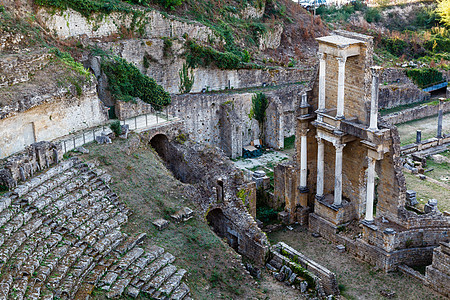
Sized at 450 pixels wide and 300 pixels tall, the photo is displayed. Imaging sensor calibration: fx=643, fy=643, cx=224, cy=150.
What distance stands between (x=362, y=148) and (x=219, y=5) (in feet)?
78.6

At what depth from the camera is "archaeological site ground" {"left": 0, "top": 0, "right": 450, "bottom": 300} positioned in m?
22.2

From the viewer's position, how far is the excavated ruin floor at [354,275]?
24.2 metres

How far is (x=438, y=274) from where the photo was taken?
23.7 meters

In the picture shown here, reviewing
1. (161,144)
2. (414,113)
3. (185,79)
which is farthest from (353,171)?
(414,113)

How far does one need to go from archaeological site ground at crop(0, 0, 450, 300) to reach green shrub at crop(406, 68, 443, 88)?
20.1 feet

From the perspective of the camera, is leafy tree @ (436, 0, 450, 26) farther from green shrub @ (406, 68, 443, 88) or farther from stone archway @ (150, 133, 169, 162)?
stone archway @ (150, 133, 169, 162)

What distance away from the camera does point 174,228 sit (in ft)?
81.3

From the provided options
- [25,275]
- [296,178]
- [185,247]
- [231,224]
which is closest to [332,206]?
[296,178]

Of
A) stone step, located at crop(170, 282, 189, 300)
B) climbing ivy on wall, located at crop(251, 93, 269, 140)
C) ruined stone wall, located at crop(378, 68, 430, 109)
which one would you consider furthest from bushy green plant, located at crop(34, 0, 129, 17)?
stone step, located at crop(170, 282, 189, 300)

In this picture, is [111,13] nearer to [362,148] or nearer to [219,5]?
[219,5]

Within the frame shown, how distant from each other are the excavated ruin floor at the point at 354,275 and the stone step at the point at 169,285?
6563 mm

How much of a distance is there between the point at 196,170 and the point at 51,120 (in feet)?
23.1

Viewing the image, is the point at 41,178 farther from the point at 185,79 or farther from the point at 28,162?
the point at 185,79

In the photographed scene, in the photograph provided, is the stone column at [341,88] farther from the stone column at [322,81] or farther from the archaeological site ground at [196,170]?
the stone column at [322,81]
